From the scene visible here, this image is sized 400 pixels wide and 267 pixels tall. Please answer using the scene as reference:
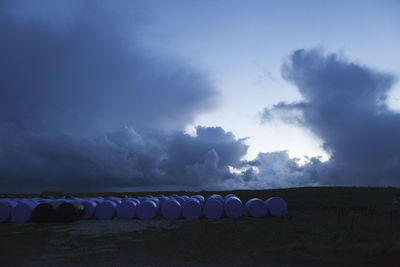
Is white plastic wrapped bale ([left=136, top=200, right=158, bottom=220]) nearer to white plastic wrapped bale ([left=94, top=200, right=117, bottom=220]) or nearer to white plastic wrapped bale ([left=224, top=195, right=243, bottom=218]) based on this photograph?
white plastic wrapped bale ([left=94, top=200, right=117, bottom=220])

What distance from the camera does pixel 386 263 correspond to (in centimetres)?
1141

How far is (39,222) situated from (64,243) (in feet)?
30.5

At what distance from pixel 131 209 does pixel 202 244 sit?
11.3 m

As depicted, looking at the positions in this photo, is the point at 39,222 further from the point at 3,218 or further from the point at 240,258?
the point at 240,258

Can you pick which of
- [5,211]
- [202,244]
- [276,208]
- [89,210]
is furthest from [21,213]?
[276,208]

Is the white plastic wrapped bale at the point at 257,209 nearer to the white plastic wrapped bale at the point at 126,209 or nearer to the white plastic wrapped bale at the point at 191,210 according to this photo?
the white plastic wrapped bale at the point at 191,210

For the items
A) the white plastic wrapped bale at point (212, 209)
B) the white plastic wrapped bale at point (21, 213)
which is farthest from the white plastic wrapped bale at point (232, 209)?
the white plastic wrapped bale at point (21, 213)

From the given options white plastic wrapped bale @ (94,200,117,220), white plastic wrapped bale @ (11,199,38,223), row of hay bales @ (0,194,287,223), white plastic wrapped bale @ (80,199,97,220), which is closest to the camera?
row of hay bales @ (0,194,287,223)

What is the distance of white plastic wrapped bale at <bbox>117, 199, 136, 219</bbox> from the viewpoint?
2448 centimetres

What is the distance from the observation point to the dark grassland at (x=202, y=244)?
1173 centimetres

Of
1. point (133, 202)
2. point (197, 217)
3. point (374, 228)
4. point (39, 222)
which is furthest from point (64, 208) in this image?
point (374, 228)

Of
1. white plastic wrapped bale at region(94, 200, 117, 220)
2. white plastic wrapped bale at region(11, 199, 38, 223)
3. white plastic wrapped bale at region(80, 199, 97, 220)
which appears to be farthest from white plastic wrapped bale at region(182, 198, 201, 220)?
white plastic wrapped bale at region(11, 199, 38, 223)

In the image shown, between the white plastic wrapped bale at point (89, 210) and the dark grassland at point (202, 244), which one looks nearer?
the dark grassland at point (202, 244)

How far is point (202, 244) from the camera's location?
1478 cm
